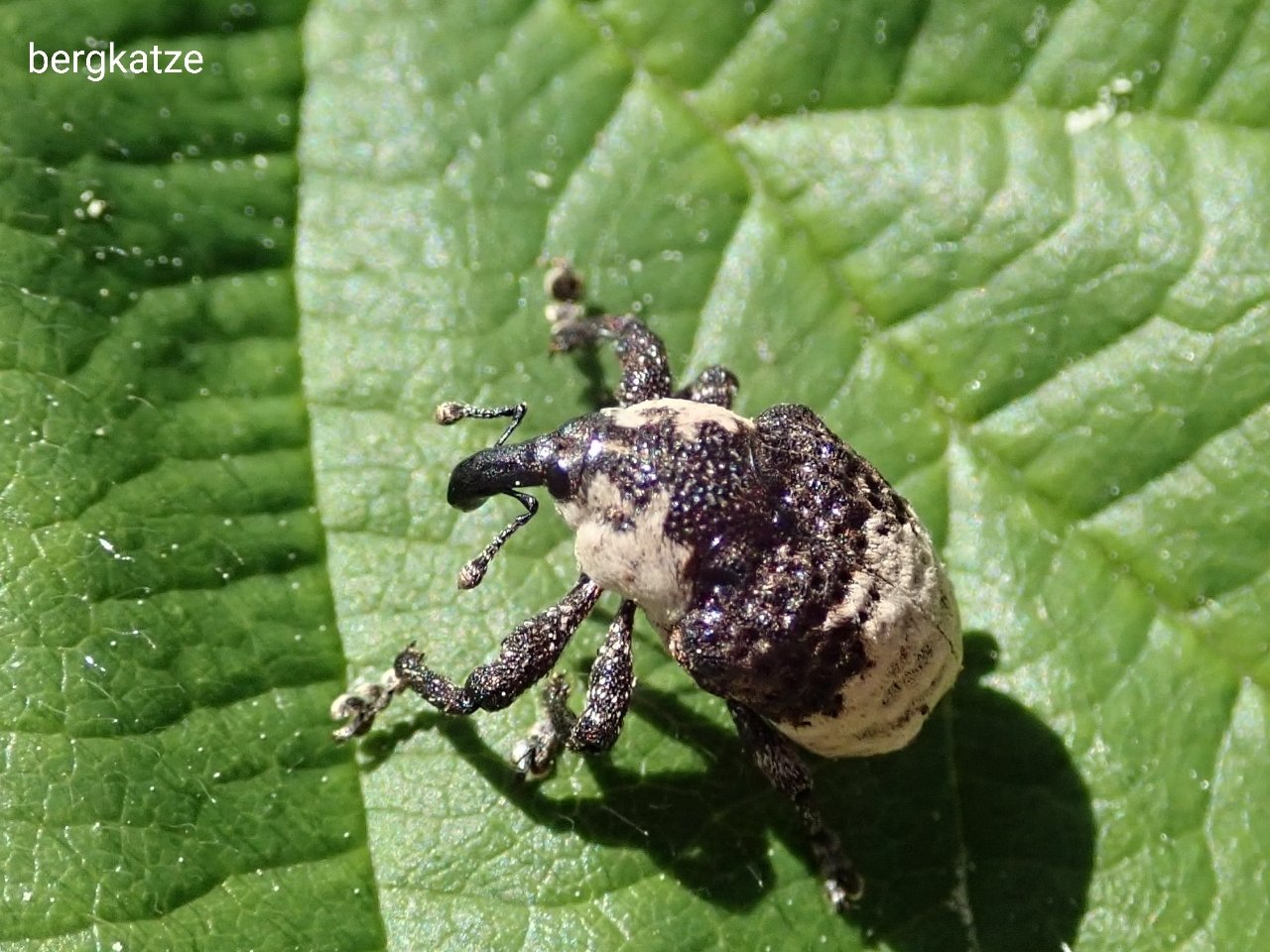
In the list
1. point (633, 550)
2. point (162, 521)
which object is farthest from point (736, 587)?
point (162, 521)

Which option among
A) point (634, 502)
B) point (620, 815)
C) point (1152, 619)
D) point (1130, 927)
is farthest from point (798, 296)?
point (1130, 927)

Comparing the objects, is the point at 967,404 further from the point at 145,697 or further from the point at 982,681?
the point at 145,697

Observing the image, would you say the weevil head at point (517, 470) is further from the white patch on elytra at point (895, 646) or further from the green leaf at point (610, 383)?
the white patch on elytra at point (895, 646)

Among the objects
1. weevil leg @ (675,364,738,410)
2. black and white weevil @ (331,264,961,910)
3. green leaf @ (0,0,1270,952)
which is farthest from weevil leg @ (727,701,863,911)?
weevil leg @ (675,364,738,410)

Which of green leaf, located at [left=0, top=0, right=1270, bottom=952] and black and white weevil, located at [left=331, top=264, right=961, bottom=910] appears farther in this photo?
green leaf, located at [left=0, top=0, right=1270, bottom=952]

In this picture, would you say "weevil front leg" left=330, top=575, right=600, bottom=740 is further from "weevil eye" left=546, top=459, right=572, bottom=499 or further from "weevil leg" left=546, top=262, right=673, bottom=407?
"weevil leg" left=546, top=262, right=673, bottom=407
